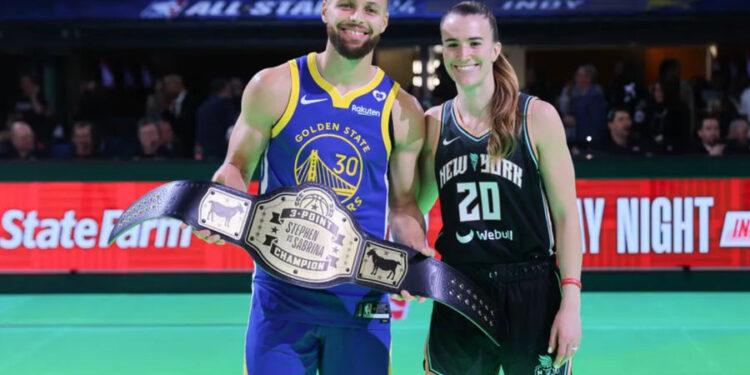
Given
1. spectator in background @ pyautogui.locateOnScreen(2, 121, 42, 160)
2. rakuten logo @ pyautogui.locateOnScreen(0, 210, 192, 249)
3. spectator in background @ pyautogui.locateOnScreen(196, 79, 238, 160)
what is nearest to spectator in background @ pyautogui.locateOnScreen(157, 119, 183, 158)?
spectator in background @ pyautogui.locateOnScreen(196, 79, 238, 160)

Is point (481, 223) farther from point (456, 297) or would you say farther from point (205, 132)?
point (205, 132)

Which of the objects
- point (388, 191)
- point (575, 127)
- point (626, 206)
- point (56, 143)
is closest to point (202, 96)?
point (56, 143)

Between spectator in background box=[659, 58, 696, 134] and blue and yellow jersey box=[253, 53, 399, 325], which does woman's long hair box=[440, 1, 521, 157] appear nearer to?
blue and yellow jersey box=[253, 53, 399, 325]

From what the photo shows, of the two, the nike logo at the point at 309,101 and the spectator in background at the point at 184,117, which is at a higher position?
the nike logo at the point at 309,101

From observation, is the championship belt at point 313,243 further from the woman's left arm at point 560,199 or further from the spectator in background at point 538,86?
the spectator in background at point 538,86

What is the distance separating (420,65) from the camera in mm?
12086

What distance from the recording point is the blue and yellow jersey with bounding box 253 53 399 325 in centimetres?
362

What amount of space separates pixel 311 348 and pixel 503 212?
0.84 metres

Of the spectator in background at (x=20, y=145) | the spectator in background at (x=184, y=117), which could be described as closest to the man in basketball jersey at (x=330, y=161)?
the spectator in background at (x=20, y=145)

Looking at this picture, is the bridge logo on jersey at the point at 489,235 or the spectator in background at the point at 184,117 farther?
the spectator in background at the point at 184,117

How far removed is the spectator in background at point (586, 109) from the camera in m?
10.2

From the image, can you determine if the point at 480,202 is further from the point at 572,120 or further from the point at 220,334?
the point at 572,120

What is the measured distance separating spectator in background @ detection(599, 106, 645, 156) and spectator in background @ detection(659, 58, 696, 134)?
1.43 meters

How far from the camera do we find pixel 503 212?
3721 mm
